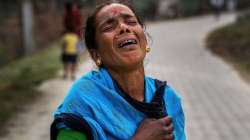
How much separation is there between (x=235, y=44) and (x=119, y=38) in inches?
544

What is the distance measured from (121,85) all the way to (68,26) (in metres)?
9.26

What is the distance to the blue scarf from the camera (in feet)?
7.20

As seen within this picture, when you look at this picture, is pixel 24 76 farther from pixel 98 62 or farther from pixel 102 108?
pixel 102 108

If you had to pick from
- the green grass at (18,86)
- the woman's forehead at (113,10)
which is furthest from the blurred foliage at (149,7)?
the woman's forehead at (113,10)

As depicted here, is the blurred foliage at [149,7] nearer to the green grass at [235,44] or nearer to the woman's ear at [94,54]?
the green grass at [235,44]

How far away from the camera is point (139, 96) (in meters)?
2.38

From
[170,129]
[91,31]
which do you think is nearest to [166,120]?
[170,129]

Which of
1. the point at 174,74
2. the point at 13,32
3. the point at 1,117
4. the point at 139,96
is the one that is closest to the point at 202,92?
the point at 174,74

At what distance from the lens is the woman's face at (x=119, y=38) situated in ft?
7.54

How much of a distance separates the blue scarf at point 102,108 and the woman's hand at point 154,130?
2cm

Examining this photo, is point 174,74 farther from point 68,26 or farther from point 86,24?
point 86,24

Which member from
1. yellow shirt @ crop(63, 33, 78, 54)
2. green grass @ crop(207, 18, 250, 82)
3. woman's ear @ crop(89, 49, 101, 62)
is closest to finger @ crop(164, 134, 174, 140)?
woman's ear @ crop(89, 49, 101, 62)

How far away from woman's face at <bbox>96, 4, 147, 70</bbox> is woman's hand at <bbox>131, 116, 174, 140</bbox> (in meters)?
0.22

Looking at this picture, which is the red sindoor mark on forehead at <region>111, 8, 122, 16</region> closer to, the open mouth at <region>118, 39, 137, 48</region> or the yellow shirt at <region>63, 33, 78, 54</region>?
the open mouth at <region>118, 39, 137, 48</region>
